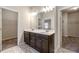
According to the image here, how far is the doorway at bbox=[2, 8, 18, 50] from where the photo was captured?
49.3 inches

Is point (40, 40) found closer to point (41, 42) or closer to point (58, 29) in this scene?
point (41, 42)

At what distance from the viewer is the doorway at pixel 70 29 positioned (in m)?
1.23

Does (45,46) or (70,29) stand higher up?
(70,29)

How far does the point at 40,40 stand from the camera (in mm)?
1278

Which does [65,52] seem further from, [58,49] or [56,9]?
[56,9]

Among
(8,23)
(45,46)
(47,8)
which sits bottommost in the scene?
(45,46)

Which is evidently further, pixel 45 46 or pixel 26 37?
pixel 26 37

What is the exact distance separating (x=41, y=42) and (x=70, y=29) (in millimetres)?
546

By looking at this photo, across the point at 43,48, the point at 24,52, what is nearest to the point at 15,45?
the point at 24,52

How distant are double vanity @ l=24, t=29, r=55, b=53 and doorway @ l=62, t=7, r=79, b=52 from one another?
228mm

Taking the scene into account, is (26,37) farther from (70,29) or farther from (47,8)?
(70,29)

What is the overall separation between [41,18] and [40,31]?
229 millimetres

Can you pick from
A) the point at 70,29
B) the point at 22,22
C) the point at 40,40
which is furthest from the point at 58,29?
the point at 22,22

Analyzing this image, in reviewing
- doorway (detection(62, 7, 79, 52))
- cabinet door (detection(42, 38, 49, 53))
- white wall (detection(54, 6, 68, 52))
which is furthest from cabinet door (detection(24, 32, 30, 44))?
doorway (detection(62, 7, 79, 52))
